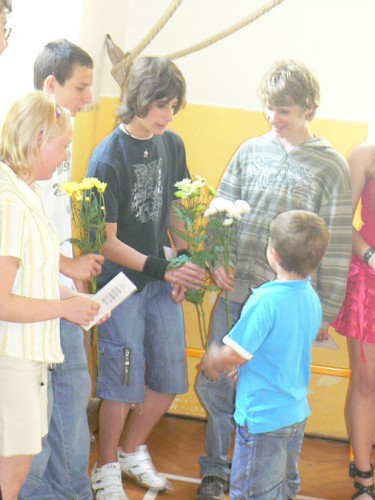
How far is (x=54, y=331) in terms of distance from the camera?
2.33 meters

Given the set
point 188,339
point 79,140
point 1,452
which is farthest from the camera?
point 188,339

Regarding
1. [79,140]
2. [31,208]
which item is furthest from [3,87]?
[31,208]

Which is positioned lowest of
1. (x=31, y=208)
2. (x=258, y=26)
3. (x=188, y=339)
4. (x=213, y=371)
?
(x=188, y=339)

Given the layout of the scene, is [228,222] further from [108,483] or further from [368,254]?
[108,483]

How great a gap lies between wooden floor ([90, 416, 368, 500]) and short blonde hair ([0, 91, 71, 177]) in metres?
1.54

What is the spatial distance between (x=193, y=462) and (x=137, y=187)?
1.30 m

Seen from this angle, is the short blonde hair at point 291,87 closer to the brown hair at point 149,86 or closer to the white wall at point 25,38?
the brown hair at point 149,86

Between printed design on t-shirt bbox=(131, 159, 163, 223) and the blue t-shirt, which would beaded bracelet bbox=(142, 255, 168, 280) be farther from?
the blue t-shirt

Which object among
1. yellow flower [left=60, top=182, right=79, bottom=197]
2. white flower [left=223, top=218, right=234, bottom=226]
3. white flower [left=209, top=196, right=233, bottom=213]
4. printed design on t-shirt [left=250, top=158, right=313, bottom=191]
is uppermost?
printed design on t-shirt [left=250, top=158, right=313, bottom=191]

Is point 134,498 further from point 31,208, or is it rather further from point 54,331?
point 31,208

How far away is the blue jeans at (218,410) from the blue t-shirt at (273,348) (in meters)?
0.68

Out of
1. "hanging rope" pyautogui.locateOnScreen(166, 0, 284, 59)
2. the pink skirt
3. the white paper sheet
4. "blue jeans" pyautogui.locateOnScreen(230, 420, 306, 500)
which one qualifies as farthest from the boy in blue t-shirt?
"hanging rope" pyautogui.locateOnScreen(166, 0, 284, 59)

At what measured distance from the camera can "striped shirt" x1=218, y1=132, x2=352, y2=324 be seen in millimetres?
3133

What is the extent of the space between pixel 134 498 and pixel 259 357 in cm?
99
